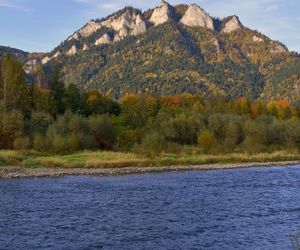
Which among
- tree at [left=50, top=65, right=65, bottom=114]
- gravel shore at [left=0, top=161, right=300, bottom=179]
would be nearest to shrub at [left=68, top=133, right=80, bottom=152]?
gravel shore at [left=0, top=161, right=300, bottom=179]

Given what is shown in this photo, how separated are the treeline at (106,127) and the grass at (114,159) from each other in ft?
13.3

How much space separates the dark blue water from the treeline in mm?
23474

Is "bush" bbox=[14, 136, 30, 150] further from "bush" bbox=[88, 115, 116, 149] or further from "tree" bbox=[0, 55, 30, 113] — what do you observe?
"bush" bbox=[88, 115, 116, 149]

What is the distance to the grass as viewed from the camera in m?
55.8

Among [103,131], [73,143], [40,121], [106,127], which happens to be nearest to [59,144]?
[73,143]

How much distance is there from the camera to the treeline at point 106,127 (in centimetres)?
6762

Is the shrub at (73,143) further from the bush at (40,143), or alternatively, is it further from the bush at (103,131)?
the bush at (103,131)

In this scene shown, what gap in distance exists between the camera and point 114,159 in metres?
59.1

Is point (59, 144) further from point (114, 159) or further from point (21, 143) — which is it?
point (114, 159)

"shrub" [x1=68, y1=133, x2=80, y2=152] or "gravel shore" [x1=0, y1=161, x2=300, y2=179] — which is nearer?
"gravel shore" [x1=0, y1=161, x2=300, y2=179]

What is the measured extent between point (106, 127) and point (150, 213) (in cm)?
4715

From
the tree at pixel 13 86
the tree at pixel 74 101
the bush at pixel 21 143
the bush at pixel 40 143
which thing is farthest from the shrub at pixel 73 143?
the tree at pixel 74 101

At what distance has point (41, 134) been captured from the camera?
70.0m

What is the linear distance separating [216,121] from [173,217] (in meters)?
61.3
